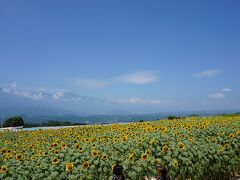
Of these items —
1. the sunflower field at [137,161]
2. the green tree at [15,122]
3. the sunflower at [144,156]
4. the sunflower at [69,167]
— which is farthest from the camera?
the green tree at [15,122]

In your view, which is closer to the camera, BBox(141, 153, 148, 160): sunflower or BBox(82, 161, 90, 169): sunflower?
BBox(82, 161, 90, 169): sunflower

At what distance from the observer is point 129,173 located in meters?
5.83

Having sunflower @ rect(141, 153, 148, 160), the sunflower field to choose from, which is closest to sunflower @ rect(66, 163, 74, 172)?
the sunflower field

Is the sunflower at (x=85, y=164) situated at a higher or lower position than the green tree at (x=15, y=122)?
lower

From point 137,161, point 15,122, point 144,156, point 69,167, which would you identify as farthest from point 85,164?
point 15,122

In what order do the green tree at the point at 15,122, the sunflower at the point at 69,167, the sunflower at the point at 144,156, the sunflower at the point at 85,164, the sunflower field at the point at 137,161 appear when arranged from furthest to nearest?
the green tree at the point at 15,122 → the sunflower at the point at 144,156 → the sunflower at the point at 85,164 → the sunflower field at the point at 137,161 → the sunflower at the point at 69,167

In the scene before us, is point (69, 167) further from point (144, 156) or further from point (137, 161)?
point (144, 156)

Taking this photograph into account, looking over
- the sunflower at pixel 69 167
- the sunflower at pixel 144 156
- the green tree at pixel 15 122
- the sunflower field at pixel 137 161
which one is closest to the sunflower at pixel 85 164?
the sunflower field at pixel 137 161

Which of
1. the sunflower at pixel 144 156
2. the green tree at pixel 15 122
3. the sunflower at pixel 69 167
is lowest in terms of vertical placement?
the sunflower at pixel 69 167

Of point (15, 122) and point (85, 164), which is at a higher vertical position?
point (15, 122)

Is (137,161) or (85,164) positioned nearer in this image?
(85,164)

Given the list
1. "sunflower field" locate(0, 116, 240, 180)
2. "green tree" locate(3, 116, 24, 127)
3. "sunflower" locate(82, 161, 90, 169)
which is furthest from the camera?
"green tree" locate(3, 116, 24, 127)

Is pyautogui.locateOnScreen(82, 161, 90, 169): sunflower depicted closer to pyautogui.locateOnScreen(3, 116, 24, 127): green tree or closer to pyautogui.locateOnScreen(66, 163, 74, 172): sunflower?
pyautogui.locateOnScreen(66, 163, 74, 172): sunflower

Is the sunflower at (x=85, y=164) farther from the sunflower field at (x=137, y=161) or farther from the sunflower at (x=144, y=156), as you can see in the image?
the sunflower at (x=144, y=156)
